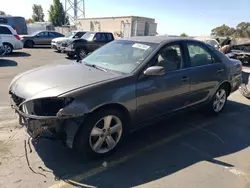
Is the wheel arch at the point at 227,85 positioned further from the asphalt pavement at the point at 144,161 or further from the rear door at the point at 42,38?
the rear door at the point at 42,38

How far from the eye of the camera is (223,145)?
3992 millimetres

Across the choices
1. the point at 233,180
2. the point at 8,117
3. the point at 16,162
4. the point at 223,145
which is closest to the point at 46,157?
the point at 16,162

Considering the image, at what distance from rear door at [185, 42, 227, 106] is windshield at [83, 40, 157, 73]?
919 mm

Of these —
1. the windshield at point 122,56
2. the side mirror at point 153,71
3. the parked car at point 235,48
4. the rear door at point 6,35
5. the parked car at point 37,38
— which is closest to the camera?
the side mirror at point 153,71

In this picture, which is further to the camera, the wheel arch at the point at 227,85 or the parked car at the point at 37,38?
the parked car at the point at 37,38

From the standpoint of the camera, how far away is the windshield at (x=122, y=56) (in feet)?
12.1

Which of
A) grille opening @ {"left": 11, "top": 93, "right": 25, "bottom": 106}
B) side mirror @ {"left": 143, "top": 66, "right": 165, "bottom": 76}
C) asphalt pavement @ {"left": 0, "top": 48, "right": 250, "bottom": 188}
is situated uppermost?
side mirror @ {"left": 143, "top": 66, "right": 165, "bottom": 76}

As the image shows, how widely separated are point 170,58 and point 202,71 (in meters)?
0.84

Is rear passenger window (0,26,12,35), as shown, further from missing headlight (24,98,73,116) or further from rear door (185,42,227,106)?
missing headlight (24,98,73,116)

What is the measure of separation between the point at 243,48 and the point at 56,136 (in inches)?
578

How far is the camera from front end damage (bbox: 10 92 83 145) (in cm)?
281

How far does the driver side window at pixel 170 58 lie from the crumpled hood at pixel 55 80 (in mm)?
849

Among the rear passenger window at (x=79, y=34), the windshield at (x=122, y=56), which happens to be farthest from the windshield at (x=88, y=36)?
the windshield at (x=122, y=56)

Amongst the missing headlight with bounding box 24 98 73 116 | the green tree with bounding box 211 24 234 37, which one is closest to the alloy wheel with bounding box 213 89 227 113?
the missing headlight with bounding box 24 98 73 116
